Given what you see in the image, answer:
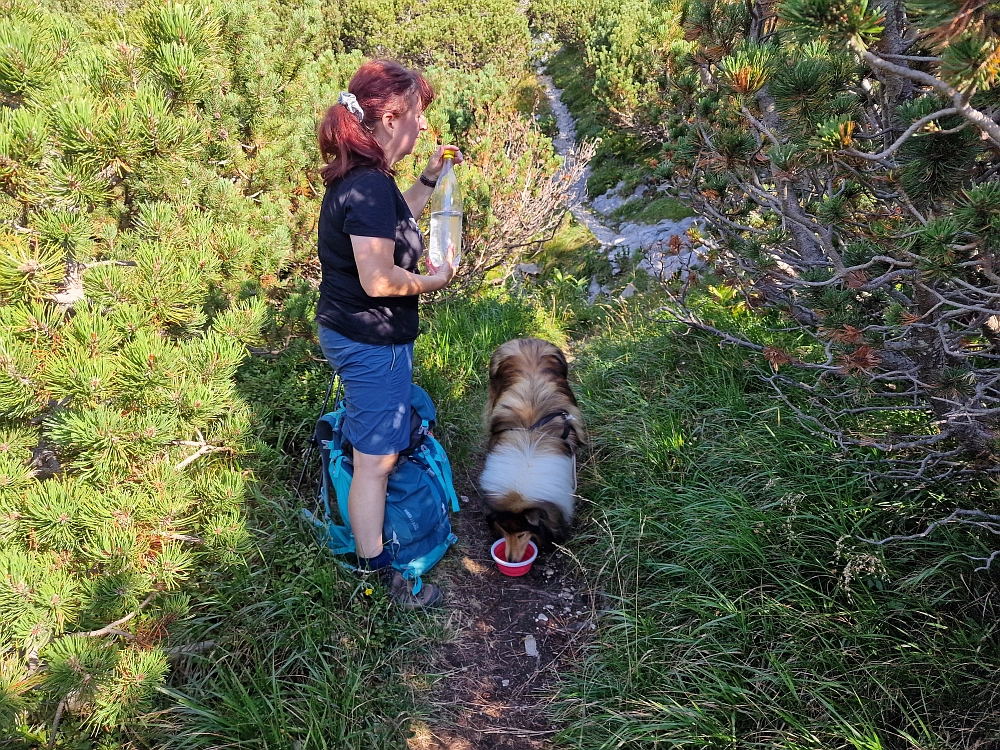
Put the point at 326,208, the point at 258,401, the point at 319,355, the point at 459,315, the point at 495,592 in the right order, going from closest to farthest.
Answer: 1. the point at 326,208
2. the point at 495,592
3. the point at 258,401
4. the point at 319,355
5. the point at 459,315

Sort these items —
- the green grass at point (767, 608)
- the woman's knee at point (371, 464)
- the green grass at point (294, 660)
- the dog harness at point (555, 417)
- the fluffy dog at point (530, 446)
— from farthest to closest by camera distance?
the dog harness at point (555, 417) → the fluffy dog at point (530, 446) → the woman's knee at point (371, 464) → the green grass at point (294, 660) → the green grass at point (767, 608)

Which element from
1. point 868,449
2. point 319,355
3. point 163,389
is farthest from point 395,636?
point 868,449

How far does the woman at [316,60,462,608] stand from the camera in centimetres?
229

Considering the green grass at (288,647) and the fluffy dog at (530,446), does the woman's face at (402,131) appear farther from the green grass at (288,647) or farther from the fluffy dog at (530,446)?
the fluffy dog at (530,446)

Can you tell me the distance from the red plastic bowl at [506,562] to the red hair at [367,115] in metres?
2.04

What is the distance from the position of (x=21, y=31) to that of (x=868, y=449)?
11.8 feet

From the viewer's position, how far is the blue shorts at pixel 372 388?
2.57 m

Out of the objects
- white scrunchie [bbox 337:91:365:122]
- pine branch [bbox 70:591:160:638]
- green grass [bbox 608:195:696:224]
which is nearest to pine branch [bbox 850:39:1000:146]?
white scrunchie [bbox 337:91:365:122]

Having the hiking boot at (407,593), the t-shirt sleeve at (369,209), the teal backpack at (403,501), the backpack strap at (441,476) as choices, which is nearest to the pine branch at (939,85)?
the t-shirt sleeve at (369,209)

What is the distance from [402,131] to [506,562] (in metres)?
2.18

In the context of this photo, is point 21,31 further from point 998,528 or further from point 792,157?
point 998,528

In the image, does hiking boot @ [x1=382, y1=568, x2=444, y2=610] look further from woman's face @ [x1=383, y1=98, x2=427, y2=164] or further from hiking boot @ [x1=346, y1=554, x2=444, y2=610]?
woman's face @ [x1=383, y1=98, x2=427, y2=164]

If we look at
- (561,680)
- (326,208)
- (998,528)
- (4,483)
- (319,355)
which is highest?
(326,208)

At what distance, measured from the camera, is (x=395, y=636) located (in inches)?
108
